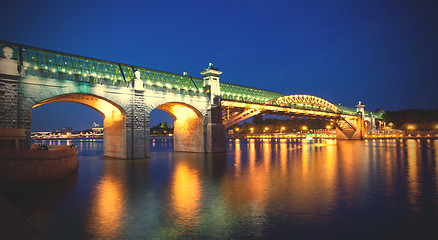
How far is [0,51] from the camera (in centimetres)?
2138

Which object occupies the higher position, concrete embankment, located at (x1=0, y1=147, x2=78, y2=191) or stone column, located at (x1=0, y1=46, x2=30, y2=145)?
stone column, located at (x1=0, y1=46, x2=30, y2=145)

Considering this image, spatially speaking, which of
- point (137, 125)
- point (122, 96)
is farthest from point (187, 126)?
point (122, 96)

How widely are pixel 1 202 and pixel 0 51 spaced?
69.5 ft

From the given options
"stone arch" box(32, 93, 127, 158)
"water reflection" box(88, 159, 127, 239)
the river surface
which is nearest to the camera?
the river surface

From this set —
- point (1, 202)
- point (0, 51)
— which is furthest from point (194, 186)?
point (0, 51)

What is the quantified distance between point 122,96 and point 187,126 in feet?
43.9

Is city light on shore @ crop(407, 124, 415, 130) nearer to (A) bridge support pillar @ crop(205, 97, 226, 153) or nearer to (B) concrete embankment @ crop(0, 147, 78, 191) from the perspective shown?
(A) bridge support pillar @ crop(205, 97, 226, 153)

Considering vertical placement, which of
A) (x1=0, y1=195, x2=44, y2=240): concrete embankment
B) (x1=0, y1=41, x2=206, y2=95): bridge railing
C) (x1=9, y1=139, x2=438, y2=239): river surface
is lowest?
(x1=9, y1=139, x2=438, y2=239): river surface

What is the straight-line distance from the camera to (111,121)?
3250 centimetres

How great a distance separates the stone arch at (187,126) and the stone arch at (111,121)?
721 cm

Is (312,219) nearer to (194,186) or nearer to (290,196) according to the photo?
(290,196)

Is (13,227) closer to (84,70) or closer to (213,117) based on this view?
(84,70)

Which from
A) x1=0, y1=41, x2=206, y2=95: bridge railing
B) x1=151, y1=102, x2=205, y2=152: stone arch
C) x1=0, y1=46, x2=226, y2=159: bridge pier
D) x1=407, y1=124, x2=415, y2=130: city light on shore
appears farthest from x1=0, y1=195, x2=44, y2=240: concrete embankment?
x1=407, y1=124, x2=415, y2=130: city light on shore

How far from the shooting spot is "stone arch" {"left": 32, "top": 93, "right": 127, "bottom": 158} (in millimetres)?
29219
